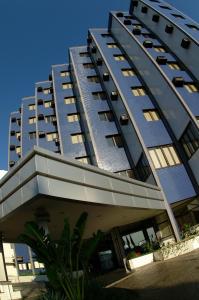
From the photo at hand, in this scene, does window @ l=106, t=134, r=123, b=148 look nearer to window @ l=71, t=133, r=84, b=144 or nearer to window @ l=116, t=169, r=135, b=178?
window @ l=116, t=169, r=135, b=178

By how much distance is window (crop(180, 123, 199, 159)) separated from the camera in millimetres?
22106

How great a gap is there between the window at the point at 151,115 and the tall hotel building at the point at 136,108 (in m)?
0.10

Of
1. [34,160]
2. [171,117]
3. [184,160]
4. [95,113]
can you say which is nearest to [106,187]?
[34,160]

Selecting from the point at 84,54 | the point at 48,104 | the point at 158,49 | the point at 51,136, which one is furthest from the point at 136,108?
the point at 48,104

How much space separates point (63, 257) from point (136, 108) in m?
19.5

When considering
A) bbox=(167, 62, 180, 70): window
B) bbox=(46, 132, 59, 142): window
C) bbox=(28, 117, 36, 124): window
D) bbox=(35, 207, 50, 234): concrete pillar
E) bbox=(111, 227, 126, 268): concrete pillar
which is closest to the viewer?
bbox=(35, 207, 50, 234): concrete pillar

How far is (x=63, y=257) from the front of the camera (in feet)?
31.9

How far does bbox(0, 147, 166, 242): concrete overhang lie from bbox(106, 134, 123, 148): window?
1130 cm

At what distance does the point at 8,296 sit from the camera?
12250 millimetres

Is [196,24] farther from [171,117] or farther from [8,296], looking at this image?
[8,296]

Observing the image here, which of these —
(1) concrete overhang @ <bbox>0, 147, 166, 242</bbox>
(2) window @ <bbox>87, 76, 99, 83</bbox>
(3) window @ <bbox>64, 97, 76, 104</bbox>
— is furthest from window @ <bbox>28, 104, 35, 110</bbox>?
(1) concrete overhang @ <bbox>0, 147, 166, 242</bbox>

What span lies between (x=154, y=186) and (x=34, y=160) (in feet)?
41.4

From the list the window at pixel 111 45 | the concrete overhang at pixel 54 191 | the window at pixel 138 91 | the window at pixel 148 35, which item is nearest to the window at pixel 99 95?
the window at pixel 138 91

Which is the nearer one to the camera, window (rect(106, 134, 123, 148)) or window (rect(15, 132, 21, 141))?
window (rect(106, 134, 123, 148))
